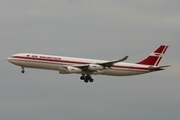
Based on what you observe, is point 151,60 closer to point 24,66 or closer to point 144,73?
point 144,73

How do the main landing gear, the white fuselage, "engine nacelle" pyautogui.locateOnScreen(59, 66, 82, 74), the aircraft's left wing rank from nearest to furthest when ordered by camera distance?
the white fuselage → "engine nacelle" pyautogui.locateOnScreen(59, 66, 82, 74) → the aircraft's left wing → the main landing gear

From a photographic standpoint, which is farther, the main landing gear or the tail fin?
the tail fin

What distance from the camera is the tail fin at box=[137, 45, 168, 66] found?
10450 centimetres

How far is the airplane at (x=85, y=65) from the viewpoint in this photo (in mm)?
94000

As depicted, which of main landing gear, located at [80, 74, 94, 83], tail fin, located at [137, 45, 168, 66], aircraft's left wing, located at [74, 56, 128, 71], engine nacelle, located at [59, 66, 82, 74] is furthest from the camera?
tail fin, located at [137, 45, 168, 66]

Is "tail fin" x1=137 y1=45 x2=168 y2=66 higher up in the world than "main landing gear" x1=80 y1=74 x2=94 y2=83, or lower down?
higher up

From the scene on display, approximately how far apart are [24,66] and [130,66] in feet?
68.3

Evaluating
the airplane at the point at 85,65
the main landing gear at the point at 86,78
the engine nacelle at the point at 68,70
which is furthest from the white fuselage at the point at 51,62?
the main landing gear at the point at 86,78

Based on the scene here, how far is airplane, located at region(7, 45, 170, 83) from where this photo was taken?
308ft

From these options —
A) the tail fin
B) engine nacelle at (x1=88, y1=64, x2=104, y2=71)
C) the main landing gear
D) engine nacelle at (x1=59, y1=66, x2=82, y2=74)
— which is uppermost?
the tail fin

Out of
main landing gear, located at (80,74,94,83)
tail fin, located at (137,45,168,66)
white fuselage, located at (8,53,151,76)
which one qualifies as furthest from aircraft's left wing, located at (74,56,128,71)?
tail fin, located at (137,45,168,66)

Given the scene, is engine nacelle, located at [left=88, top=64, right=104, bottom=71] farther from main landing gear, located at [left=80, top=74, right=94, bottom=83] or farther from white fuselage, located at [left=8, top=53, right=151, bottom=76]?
main landing gear, located at [left=80, top=74, right=94, bottom=83]

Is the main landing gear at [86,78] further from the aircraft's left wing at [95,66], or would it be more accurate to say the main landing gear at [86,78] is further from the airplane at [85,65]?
the aircraft's left wing at [95,66]

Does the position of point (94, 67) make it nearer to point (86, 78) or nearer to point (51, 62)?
point (86, 78)
